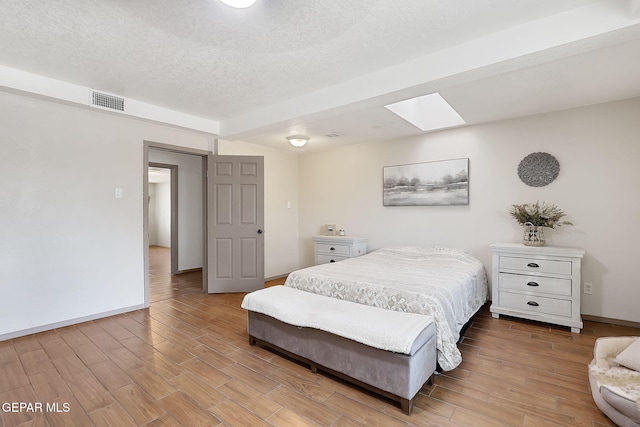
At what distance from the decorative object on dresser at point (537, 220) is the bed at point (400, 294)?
634mm

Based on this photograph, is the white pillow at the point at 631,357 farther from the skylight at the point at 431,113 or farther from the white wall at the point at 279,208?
the white wall at the point at 279,208

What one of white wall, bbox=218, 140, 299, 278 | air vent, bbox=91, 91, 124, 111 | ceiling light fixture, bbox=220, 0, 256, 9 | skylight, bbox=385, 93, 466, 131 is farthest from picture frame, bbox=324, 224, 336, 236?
ceiling light fixture, bbox=220, 0, 256, 9

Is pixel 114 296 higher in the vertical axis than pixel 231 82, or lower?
lower

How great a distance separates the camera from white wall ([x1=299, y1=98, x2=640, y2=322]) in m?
3.16

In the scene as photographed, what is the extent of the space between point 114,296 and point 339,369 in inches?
118

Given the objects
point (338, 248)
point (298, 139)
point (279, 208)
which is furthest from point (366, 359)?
point (279, 208)

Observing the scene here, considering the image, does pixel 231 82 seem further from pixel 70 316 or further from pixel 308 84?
pixel 70 316

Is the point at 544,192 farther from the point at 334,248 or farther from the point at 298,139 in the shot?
the point at 298,139

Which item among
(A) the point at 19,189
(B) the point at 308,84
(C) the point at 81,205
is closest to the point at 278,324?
(B) the point at 308,84

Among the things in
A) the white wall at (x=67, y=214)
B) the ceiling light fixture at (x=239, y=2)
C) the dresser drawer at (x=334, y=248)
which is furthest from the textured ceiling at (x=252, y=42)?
the dresser drawer at (x=334, y=248)

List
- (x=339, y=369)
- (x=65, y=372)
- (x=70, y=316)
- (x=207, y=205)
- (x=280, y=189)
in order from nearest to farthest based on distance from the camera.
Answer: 1. (x=339, y=369)
2. (x=65, y=372)
3. (x=70, y=316)
4. (x=207, y=205)
5. (x=280, y=189)

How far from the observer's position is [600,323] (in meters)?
3.23

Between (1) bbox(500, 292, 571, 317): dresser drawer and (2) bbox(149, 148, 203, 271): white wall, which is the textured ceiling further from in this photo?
(2) bbox(149, 148, 203, 271): white wall

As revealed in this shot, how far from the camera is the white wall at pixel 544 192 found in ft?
10.4
